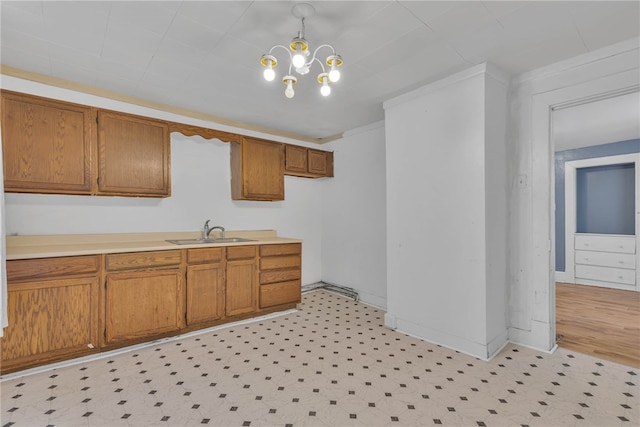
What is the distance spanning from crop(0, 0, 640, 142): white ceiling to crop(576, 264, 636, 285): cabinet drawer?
429cm

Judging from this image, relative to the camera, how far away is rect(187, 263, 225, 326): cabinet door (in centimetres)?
309

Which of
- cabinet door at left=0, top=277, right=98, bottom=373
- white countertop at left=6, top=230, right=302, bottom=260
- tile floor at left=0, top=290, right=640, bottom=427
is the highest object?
white countertop at left=6, top=230, right=302, bottom=260

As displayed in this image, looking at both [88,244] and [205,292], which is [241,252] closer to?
[205,292]

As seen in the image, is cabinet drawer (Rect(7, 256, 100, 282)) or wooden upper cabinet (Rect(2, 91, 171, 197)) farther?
wooden upper cabinet (Rect(2, 91, 171, 197))

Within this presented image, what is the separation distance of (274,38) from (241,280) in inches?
97.0

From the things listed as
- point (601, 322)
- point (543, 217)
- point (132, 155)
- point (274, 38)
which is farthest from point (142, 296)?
point (601, 322)

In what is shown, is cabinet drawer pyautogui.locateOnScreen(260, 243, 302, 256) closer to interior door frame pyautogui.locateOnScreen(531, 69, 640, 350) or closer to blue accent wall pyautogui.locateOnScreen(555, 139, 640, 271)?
interior door frame pyautogui.locateOnScreen(531, 69, 640, 350)

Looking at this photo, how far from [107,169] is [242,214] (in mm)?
1670

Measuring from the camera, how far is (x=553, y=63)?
260cm

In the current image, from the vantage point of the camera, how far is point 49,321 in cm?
239

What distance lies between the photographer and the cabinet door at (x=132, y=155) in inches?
115

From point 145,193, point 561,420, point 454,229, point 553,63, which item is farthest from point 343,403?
point 553,63

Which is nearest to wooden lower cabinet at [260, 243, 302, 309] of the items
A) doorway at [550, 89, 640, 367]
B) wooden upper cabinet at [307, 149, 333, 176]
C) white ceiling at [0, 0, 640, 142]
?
wooden upper cabinet at [307, 149, 333, 176]

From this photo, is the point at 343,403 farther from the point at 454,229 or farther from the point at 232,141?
the point at 232,141
